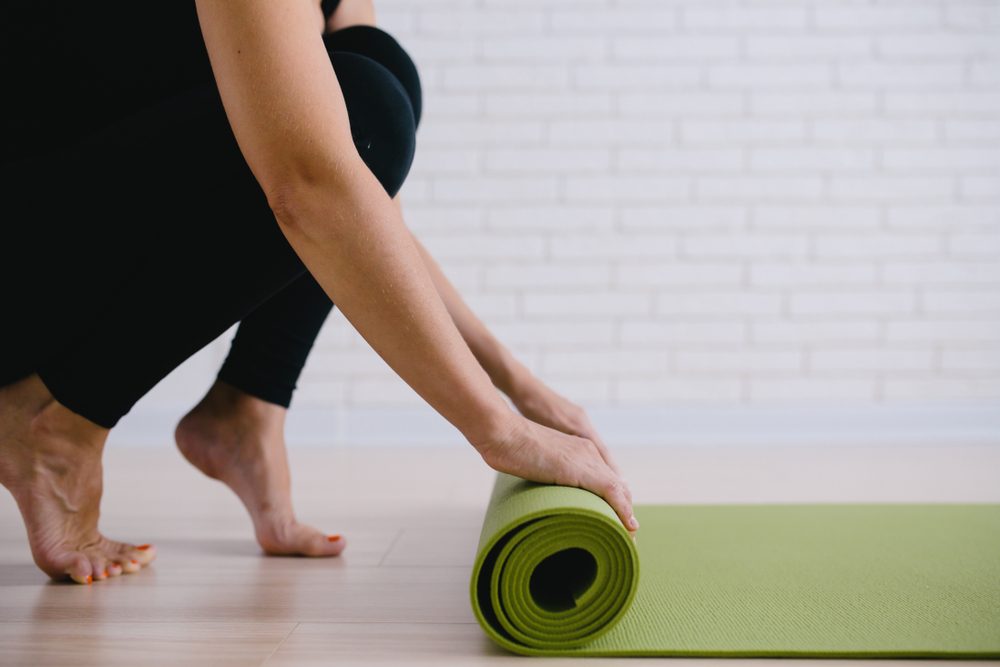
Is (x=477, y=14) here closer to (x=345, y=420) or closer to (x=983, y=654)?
(x=345, y=420)

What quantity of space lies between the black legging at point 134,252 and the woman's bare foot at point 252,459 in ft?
0.87

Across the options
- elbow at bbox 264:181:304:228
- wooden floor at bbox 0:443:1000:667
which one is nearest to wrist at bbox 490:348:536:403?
wooden floor at bbox 0:443:1000:667

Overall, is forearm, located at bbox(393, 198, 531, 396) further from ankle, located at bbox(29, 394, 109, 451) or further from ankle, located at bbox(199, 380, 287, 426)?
ankle, located at bbox(29, 394, 109, 451)

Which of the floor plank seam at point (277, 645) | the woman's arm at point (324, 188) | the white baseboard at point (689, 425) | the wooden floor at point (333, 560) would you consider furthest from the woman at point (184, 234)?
the white baseboard at point (689, 425)

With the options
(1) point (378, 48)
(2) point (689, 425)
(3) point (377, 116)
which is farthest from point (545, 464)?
(2) point (689, 425)

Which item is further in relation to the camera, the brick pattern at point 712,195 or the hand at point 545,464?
the brick pattern at point 712,195

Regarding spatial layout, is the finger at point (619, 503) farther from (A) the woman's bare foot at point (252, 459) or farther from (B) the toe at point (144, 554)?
(B) the toe at point (144, 554)

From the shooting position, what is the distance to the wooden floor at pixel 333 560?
3.40ft

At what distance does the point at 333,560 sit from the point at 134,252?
1.82ft

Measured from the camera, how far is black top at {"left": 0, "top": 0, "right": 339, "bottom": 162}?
125 cm

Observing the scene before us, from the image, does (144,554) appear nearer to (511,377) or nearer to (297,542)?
(297,542)

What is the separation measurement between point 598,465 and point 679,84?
99.0 inches

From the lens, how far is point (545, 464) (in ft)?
3.41

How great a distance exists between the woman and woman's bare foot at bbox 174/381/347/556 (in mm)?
183
